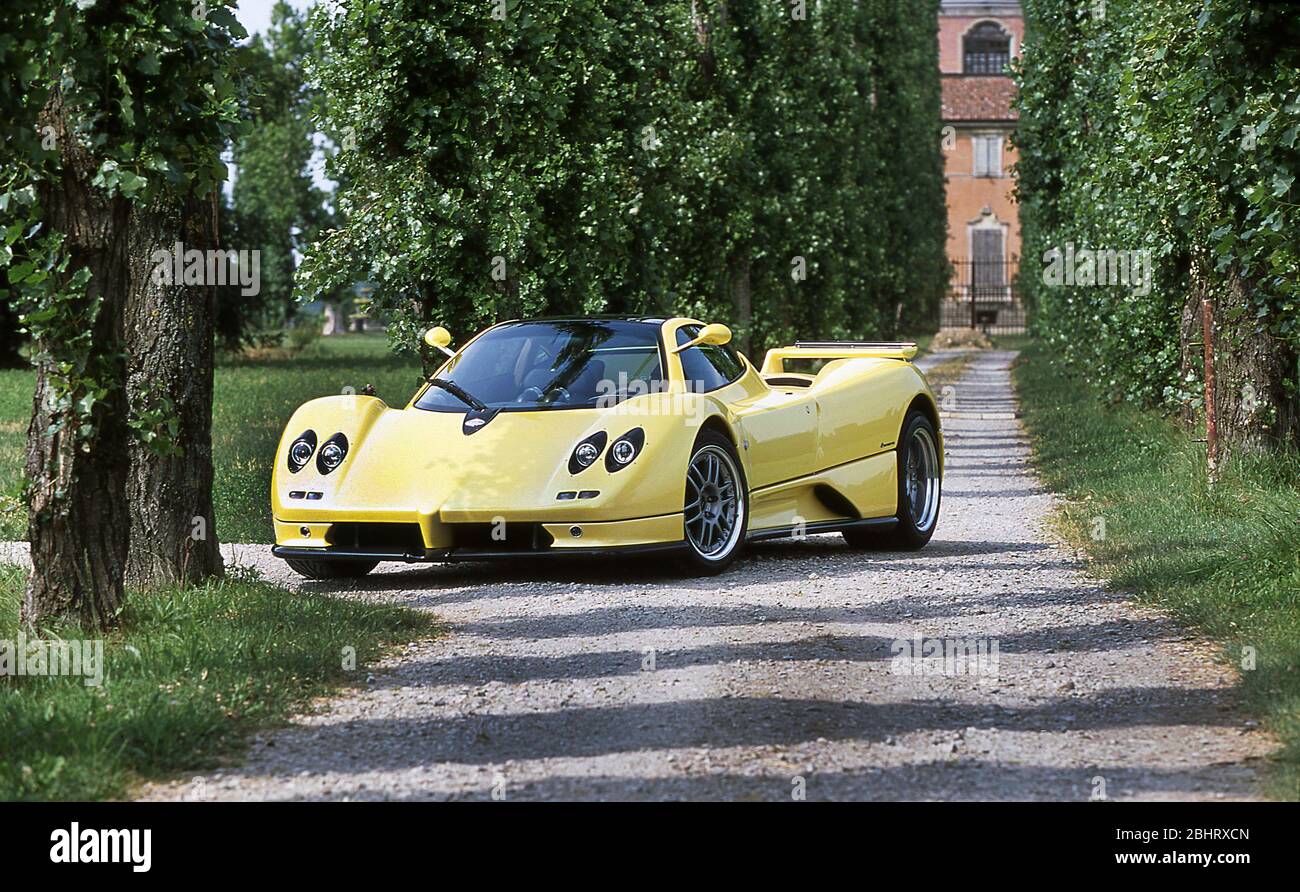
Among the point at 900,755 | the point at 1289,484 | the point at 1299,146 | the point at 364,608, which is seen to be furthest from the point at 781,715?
the point at 1289,484

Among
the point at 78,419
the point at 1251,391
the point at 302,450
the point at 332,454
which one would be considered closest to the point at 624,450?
Result: the point at 332,454

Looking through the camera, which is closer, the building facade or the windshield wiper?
the windshield wiper

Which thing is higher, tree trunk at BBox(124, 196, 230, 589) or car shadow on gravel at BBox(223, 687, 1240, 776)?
tree trunk at BBox(124, 196, 230, 589)

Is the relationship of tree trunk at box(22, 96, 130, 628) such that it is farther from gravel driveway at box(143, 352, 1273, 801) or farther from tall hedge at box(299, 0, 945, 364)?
tall hedge at box(299, 0, 945, 364)

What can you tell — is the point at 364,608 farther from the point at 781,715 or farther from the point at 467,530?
the point at 781,715

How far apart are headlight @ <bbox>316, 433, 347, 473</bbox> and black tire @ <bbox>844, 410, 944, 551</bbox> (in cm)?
341

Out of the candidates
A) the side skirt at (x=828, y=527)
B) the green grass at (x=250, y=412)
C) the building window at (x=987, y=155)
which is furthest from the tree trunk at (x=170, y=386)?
the building window at (x=987, y=155)

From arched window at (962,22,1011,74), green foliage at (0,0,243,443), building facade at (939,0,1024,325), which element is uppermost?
arched window at (962,22,1011,74)

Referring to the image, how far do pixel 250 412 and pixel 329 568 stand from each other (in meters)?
12.7

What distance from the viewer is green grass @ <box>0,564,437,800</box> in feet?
18.4

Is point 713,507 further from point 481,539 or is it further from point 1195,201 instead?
point 1195,201

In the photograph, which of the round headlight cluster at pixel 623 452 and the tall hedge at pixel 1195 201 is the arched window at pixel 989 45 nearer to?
the tall hedge at pixel 1195 201

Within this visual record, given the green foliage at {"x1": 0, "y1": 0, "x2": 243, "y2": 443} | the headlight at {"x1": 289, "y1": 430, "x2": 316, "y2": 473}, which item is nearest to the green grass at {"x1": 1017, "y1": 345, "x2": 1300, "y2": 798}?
the headlight at {"x1": 289, "y1": 430, "x2": 316, "y2": 473}
